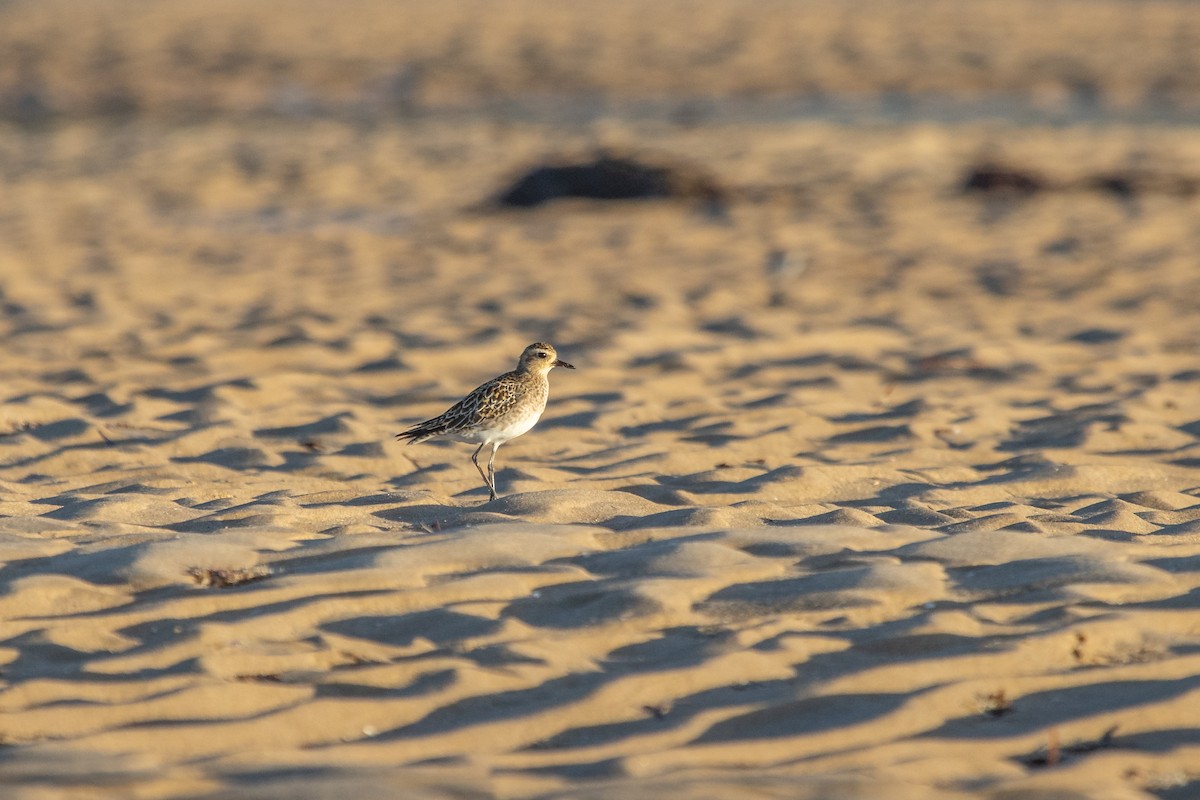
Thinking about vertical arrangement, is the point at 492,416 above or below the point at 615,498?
above

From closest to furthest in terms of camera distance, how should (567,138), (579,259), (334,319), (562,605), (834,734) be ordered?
1. (834,734)
2. (562,605)
3. (334,319)
4. (579,259)
5. (567,138)

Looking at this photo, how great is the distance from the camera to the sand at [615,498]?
382 cm

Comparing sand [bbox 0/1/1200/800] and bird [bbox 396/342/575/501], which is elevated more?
bird [bbox 396/342/575/501]

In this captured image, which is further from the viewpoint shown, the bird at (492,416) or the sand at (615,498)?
the bird at (492,416)

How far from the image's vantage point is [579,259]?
1352 centimetres

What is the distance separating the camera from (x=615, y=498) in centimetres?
586

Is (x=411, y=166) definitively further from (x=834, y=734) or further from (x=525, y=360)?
(x=834, y=734)

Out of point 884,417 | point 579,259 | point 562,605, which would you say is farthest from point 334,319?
point 562,605

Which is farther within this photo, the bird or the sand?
the bird

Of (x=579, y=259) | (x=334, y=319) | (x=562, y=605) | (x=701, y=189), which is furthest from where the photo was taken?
(x=701, y=189)

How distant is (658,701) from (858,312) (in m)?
7.54

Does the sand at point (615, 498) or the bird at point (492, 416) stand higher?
the bird at point (492, 416)

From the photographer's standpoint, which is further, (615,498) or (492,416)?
(492,416)

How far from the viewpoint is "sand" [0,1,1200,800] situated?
3824 millimetres
